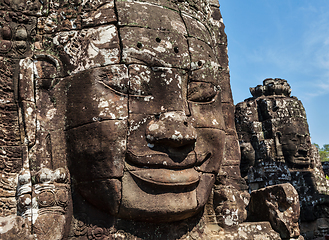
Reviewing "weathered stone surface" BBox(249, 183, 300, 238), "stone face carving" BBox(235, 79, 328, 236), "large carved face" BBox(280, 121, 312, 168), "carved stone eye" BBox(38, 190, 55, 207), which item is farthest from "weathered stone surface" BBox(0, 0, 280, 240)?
"large carved face" BBox(280, 121, 312, 168)

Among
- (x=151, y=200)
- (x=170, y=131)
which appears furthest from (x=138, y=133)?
(x=151, y=200)

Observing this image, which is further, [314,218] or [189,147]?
[314,218]

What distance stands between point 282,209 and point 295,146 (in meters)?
10.2

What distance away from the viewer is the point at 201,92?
3.79 metres

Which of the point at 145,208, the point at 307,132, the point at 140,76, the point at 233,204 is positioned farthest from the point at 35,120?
the point at 307,132

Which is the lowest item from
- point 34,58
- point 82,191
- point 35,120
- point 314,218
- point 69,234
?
point 314,218

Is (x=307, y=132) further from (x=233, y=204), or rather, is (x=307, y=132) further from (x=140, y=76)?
(x=140, y=76)

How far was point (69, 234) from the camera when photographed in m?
3.27

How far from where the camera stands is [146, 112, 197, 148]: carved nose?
329 centimetres

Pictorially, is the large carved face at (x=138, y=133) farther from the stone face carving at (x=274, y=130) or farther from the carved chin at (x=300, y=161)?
the carved chin at (x=300, y=161)

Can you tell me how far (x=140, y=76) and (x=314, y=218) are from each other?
35.5 feet

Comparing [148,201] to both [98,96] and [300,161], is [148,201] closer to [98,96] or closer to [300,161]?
[98,96]

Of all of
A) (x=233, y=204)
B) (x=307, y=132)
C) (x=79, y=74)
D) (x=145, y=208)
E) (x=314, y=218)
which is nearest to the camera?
(x=145, y=208)

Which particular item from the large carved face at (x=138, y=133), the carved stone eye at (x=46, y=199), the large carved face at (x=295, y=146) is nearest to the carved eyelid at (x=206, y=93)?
the large carved face at (x=138, y=133)
